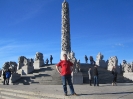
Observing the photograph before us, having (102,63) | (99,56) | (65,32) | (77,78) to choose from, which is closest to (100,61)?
(102,63)

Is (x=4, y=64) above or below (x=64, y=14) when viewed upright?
below

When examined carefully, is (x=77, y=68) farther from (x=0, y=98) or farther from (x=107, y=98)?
(x=107, y=98)

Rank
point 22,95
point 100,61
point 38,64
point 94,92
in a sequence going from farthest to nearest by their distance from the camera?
point 38,64 < point 100,61 < point 22,95 < point 94,92

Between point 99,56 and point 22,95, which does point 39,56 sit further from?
point 22,95

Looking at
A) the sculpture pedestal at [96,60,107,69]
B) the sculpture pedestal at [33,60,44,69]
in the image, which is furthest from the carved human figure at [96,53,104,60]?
the sculpture pedestal at [33,60,44,69]

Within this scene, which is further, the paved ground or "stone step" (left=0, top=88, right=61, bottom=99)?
"stone step" (left=0, top=88, right=61, bottom=99)

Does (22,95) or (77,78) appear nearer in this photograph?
(22,95)

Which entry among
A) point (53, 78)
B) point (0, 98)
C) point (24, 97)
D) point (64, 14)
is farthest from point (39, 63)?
point (24, 97)

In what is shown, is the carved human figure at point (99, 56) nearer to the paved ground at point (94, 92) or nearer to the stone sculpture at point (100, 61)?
the stone sculpture at point (100, 61)

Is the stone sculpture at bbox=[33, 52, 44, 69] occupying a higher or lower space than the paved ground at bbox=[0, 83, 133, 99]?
higher

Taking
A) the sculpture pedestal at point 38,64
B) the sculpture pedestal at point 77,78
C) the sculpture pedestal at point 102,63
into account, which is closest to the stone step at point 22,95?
the sculpture pedestal at point 77,78

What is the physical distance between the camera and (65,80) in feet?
25.4

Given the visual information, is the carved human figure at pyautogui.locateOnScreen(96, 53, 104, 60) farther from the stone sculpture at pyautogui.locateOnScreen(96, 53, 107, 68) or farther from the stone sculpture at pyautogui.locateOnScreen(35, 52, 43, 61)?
the stone sculpture at pyautogui.locateOnScreen(35, 52, 43, 61)

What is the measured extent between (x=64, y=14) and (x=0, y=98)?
29.8 meters
